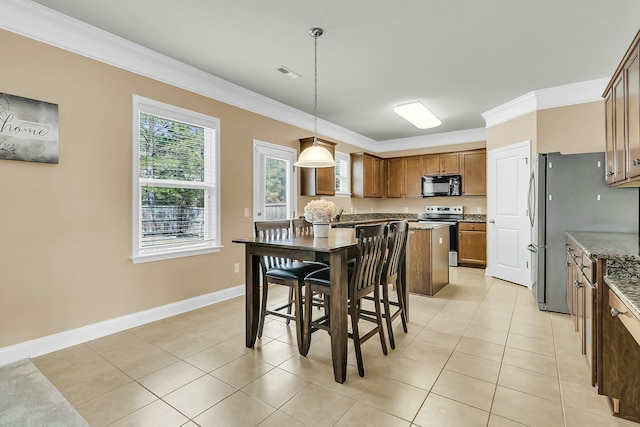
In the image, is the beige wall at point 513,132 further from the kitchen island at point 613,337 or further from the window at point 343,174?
the kitchen island at point 613,337

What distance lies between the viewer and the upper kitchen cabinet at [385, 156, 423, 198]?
671cm

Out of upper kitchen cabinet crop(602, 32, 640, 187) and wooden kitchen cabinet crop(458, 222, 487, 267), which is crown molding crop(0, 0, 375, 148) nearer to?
upper kitchen cabinet crop(602, 32, 640, 187)

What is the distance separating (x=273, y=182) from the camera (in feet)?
14.9

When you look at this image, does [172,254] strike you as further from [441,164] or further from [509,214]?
[441,164]

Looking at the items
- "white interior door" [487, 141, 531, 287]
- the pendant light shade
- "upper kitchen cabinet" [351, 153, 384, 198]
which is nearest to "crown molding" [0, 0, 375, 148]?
the pendant light shade

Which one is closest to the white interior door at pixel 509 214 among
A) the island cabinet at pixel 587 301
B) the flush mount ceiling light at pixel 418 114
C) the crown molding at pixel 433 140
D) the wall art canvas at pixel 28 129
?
the flush mount ceiling light at pixel 418 114

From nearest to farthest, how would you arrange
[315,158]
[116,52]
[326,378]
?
[326,378], [116,52], [315,158]

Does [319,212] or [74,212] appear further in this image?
[74,212]

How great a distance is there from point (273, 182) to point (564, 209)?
3.41 meters

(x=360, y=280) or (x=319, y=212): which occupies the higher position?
(x=319, y=212)

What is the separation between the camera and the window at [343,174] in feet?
20.0

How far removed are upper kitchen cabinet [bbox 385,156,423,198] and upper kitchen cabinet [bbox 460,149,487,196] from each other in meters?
0.86

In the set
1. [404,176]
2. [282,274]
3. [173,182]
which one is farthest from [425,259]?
[404,176]

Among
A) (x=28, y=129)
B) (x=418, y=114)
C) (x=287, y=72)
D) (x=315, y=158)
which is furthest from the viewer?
(x=418, y=114)
